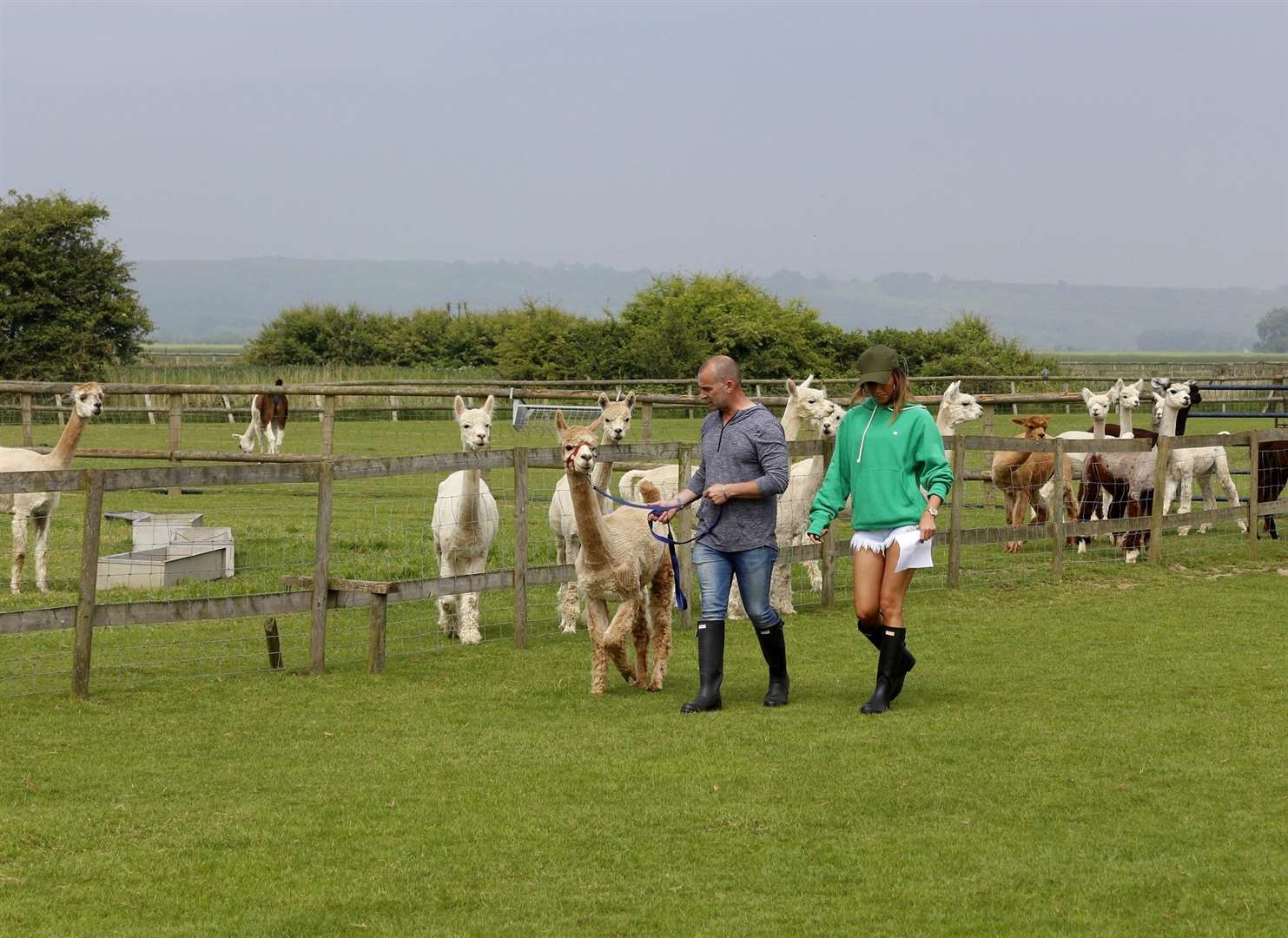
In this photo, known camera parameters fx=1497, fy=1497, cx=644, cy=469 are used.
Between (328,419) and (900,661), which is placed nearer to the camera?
(900,661)

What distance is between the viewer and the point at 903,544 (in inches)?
297

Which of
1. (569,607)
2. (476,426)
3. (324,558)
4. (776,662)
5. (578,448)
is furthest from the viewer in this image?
(476,426)

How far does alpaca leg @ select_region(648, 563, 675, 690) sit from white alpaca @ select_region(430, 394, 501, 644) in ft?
6.09

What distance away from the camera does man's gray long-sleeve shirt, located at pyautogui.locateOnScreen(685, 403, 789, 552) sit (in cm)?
764

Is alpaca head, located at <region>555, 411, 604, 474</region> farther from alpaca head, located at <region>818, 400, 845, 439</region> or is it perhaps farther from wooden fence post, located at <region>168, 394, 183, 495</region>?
wooden fence post, located at <region>168, 394, 183, 495</region>

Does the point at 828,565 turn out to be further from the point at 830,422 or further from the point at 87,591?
the point at 87,591

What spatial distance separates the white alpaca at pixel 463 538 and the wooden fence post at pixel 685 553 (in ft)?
4.56

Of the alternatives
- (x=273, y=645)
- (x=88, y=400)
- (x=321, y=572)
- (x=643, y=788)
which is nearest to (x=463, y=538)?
(x=321, y=572)

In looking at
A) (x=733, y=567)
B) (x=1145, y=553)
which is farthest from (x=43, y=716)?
(x=1145, y=553)

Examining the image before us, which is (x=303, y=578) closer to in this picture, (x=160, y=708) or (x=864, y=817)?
(x=160, y=708)

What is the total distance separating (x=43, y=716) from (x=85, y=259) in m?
44.7

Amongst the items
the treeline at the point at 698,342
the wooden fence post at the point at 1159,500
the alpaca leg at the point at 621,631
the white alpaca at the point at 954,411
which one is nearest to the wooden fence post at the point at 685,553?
the alpaca leg at the point at 621,631

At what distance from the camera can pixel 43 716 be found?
762 centimetres

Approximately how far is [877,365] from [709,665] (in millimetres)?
1786
